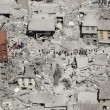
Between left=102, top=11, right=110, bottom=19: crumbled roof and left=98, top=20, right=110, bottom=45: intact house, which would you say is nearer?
left=98, top=20, right=110, bottom=45: intact house

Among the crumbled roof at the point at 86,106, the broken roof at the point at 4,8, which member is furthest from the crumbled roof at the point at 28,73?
the broken roof at the point at 4,8

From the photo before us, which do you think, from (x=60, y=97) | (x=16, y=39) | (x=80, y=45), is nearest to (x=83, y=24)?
(x=80, y=45)

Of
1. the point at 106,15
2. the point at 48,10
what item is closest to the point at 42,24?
the point at 48,10

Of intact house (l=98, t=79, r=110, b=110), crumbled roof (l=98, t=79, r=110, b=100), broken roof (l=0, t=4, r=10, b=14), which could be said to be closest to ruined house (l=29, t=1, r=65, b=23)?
broken roof (l=0, t=4, r=10, b=14)

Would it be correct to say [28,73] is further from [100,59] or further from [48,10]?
[48,10]

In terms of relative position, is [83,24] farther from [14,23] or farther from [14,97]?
[14,97]

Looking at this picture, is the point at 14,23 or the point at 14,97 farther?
the point at 14,23

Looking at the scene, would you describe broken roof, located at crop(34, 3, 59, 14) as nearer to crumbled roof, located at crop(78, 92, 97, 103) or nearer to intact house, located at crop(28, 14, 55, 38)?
intact house, located at crop(28, 14, 55, 38)

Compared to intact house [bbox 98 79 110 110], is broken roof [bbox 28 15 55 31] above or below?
above
